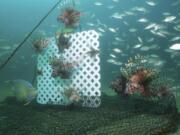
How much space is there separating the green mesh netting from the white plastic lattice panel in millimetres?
368

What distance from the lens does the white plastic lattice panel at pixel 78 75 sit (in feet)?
28.1

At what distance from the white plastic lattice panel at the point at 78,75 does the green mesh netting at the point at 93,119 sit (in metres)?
0.37

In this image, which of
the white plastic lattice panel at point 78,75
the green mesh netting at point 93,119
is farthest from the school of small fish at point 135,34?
the green mesh netting at point 93,119

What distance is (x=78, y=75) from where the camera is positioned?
8.81m

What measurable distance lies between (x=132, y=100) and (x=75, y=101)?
157 cm

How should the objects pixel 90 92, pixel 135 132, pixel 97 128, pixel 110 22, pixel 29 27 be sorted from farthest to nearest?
1. pixel 29 27
2. pixel 110 22
3. pixel 90 92
4. pixel 97 128
5. pixel 135 132

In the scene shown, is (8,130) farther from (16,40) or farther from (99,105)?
(16,40)

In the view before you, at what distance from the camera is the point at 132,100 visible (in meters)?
8.83

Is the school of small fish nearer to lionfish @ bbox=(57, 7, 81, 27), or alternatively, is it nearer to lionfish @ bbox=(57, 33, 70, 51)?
lionfish @ bbox=(57, 33, 70, 51)

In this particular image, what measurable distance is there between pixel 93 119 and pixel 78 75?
195 centimetres

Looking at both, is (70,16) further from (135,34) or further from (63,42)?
(135,34)

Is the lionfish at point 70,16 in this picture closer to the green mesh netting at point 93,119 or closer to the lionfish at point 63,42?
the lionfish at point 63,42

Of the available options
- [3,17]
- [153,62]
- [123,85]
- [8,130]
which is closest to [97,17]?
[3,17]

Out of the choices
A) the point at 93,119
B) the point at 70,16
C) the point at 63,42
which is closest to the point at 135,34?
the point at 63,42
